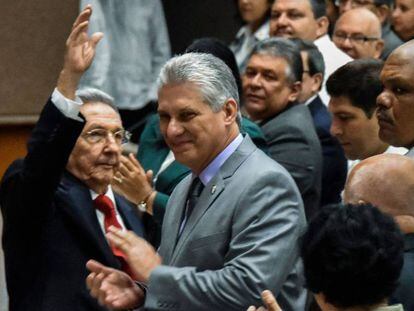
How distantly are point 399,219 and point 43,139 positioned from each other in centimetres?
147

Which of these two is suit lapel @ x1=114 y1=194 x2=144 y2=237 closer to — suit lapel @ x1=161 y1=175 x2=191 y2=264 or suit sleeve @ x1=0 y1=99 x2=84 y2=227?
suit sleeve @ x1=0 y1=99 x2=84 y2=227

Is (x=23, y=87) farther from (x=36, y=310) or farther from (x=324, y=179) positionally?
(x=36, y=310)

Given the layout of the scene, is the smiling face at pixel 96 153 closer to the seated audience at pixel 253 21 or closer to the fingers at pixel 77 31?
the fingers at pixel 77 31

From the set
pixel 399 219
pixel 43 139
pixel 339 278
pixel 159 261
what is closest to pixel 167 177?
pixel 43 139

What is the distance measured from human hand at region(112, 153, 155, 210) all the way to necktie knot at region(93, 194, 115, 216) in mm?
484

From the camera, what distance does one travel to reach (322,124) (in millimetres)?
6996

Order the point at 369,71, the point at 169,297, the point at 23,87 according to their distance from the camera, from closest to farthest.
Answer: the point at 169,297, the point at 369,71, the point at 23,87

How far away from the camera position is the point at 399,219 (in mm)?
4254

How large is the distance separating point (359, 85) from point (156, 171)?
1.13 m

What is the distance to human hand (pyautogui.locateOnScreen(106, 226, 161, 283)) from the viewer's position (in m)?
4.52

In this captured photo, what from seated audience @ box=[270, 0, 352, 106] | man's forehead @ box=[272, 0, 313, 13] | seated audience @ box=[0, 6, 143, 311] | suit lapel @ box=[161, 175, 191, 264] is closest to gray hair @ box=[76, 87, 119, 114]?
seated audience @ box=[0, 6, 143, 311]

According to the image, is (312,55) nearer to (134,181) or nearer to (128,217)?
(134,181)

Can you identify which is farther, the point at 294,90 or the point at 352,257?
the point at 294,90

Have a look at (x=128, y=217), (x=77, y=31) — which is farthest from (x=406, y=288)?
(x=128, y=217)
